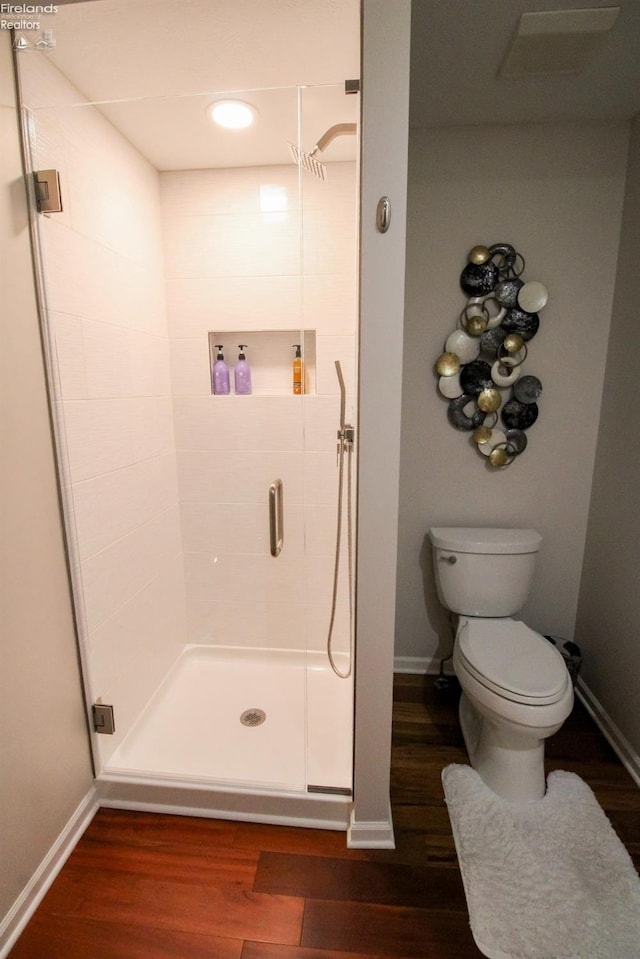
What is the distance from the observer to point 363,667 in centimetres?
122

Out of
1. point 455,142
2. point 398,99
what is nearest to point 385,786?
point 398,99

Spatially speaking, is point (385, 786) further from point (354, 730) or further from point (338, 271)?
point (338, 271)

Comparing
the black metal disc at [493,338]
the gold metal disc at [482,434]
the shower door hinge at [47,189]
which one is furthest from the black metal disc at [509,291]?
the shower door hinge at [47,189]

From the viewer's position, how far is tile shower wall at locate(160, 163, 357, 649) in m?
1.86

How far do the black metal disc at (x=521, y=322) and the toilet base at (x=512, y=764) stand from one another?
1.53 metres

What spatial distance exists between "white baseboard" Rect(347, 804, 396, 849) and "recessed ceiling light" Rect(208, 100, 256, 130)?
2.36 metres

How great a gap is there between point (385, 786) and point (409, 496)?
1140 millimetres

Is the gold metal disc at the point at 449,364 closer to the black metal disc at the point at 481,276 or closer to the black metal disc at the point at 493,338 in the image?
the black metal disc at the point at 493,338

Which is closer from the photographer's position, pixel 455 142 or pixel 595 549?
pixel 455 142

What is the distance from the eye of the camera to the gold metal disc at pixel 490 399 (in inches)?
73.0

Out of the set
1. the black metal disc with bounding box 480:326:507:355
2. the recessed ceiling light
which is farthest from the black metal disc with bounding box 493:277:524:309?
the recessed ceiling light

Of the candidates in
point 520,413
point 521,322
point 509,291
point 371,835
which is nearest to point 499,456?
point 520,413

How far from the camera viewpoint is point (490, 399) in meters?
1.85

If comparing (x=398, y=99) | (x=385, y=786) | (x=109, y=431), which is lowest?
(x=385, y=786)
